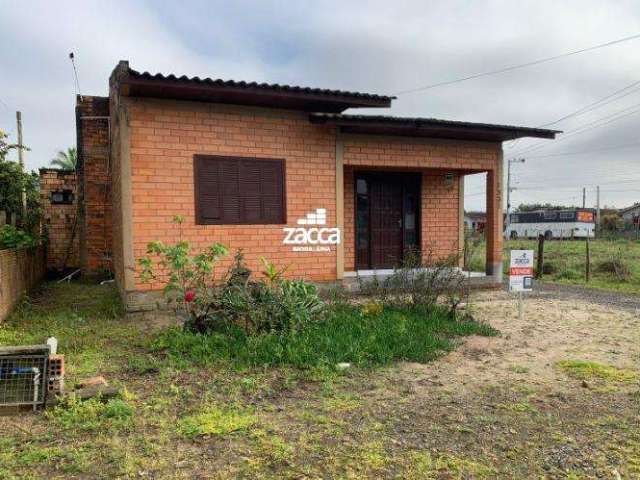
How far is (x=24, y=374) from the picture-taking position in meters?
3.76

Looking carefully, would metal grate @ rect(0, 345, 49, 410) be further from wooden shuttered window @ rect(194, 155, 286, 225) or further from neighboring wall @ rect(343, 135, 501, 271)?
neighboring wall @ rect(343, 135, 501, 271)

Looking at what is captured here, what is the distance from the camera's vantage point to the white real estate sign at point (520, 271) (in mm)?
7152

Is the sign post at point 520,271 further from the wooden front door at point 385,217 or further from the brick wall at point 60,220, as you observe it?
the brick wall at point 60,220

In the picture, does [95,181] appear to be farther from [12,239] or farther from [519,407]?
[519,407]

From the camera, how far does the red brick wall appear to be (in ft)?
23.9

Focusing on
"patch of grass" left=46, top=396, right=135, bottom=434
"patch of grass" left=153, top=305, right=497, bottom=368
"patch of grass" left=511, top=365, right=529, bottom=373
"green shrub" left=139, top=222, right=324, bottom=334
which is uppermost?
"green shrub" left=139, top=222, right=324, bottom=334

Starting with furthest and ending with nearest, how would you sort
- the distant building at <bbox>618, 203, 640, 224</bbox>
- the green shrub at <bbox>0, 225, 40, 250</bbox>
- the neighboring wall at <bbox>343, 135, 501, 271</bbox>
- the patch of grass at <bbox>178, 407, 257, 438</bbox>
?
1. the distant building at <bbox>618, 203, 640, 224</bbox>
2. the neighboring wall at <bbox>343, 135, 501, 271</bbox>
3. the green shrub at <bbox>0, 225, 40, 250</bbox>
4. the patch of grass at <bbox>178, 407, 257, 438</bbox>

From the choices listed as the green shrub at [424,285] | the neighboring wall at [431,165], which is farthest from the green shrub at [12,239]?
the green shrub at [424,285]

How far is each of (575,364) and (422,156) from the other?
5.15m

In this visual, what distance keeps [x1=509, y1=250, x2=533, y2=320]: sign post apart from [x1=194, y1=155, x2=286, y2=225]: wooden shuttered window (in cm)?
368

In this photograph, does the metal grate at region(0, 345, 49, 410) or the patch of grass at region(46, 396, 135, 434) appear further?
the metal grate at region(0, 345, 49, 410)

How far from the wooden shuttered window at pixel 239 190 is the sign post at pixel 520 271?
3.68 metres

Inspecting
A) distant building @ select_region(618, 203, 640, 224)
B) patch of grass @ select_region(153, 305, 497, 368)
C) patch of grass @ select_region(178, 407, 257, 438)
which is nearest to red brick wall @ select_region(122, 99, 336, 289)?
patch of grass @ select_region(153, 305, 497, 368)

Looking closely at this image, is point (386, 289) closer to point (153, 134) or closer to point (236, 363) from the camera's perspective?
point (236, 363)
